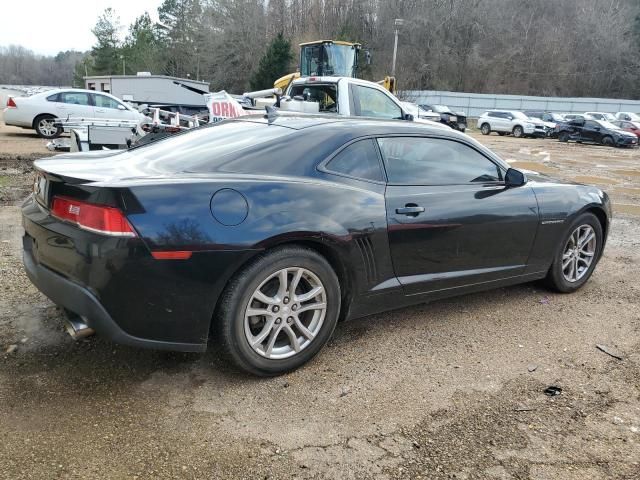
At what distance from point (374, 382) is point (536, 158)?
16.5 metres

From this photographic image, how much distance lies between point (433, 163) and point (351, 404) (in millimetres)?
1801

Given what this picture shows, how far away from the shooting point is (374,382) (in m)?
3.03

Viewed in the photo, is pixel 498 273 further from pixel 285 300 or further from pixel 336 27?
pixel 336 27

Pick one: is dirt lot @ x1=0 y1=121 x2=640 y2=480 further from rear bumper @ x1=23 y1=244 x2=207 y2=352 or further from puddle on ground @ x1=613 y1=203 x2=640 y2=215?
puddle on ground @ x1=613 y1=203 x2=640 y2=215

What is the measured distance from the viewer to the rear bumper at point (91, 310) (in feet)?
8.28

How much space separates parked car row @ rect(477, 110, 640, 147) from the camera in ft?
84.5

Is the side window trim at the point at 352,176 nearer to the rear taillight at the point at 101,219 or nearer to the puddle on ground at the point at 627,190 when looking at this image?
the rear taillight at the point at 101,219

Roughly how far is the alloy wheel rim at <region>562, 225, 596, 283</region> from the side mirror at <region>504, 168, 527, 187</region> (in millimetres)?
848

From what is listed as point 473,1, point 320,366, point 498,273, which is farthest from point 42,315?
point 473,1

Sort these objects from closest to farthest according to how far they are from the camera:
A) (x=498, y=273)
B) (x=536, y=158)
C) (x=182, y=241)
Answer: (x=182, y=241) < (x=498, y=273) < (x=536, y=158)

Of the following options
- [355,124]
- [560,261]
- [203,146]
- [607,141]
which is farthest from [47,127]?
[607,141]

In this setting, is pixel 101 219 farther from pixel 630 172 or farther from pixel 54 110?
pixel 630 172

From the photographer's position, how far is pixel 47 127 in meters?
15.6

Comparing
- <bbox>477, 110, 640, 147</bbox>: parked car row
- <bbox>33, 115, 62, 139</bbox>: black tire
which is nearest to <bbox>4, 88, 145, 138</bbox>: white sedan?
<bbox>33, 115, 62, 139</bbox>: black tire
